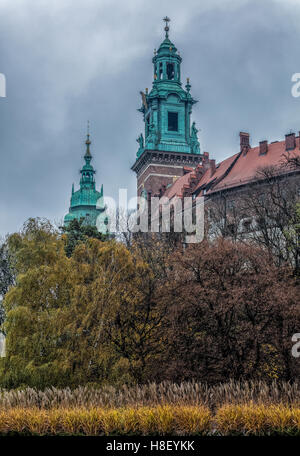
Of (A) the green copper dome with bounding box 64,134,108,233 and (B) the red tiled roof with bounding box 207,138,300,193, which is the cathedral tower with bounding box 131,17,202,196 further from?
(A) the green copper dome with bounding box 64,134,108,233

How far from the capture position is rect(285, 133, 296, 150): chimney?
168 ft

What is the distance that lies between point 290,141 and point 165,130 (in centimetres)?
3070

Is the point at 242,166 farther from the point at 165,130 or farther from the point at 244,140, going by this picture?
the point at 165,130

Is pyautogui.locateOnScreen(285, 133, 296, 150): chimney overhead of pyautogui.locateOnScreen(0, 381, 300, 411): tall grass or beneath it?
overhead

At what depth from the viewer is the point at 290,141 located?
169ft

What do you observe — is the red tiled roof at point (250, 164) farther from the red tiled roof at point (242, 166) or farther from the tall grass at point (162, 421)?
the tall grass at point (162, 421)

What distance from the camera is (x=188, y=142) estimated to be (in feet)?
264

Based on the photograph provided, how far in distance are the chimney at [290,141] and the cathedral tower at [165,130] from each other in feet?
85.1

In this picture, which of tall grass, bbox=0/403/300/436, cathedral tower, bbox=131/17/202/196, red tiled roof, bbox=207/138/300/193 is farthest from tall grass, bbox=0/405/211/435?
cathedral tower, bbox=131/17/202/196

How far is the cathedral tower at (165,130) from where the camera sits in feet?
255

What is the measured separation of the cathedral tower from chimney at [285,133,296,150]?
2593 centimetres

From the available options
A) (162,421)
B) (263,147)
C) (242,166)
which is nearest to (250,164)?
(242,166)

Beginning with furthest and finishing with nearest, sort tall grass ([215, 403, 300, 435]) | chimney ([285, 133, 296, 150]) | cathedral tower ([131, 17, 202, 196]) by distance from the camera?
1. cathedral tower ([131, 17, 202, 196])
2. chimney ([285, 133, 296, 150])
3. tall grass ([215, 403, 300, 435])

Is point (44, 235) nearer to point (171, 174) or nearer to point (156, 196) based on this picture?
point (156, 196)
